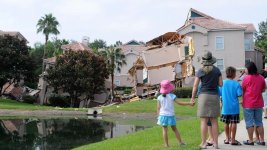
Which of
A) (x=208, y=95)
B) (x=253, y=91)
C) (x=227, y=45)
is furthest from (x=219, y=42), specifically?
(x=208, y=95)

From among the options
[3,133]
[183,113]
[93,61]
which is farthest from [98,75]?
[3,133]

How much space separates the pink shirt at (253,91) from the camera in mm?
10633

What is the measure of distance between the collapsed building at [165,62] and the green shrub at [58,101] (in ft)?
32.7

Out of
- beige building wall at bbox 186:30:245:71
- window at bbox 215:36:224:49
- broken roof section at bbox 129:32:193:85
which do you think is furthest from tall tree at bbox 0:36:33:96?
window at bbox 215:36:224:49

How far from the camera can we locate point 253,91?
1071cm

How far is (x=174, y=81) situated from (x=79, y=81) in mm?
12161

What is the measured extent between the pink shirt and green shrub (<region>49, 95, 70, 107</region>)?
49.3 meters

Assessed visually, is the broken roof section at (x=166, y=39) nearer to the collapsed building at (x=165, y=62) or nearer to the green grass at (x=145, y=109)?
the collapsed building at (x=165, y=62)

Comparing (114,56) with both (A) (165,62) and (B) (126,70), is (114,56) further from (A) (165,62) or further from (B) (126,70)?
(A) (165,62)

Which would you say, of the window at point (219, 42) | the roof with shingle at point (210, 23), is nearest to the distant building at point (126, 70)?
the roof with shingle at point (210, 23)

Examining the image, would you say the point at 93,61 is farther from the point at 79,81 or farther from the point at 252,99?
the point at 252,99

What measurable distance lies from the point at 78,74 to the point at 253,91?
46.7 metres

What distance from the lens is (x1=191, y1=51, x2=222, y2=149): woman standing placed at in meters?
9.90

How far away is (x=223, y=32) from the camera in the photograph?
54.5 metres
